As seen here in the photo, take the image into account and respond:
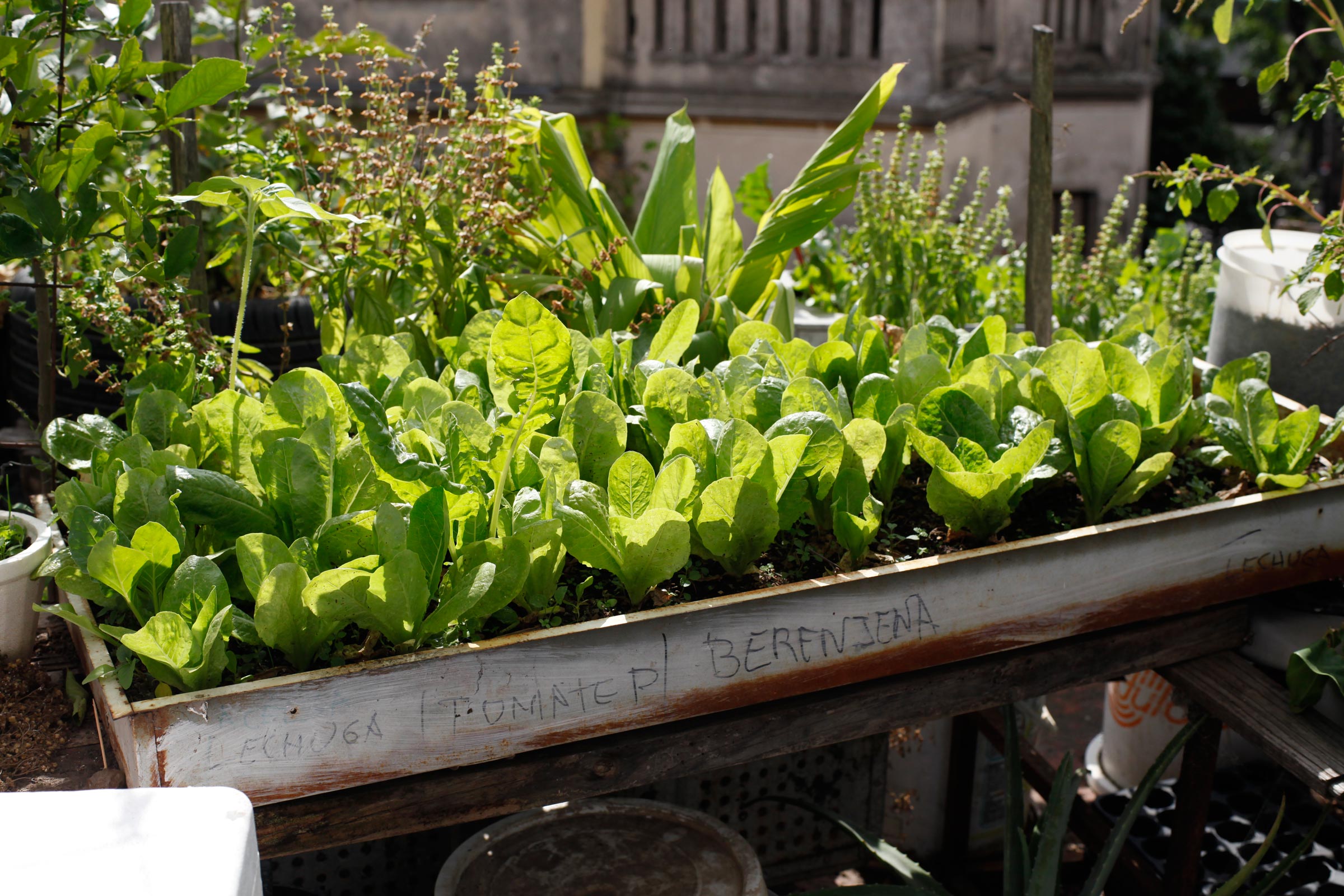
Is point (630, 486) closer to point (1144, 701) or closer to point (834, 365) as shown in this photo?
point (834, 365)

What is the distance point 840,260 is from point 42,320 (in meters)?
1.48

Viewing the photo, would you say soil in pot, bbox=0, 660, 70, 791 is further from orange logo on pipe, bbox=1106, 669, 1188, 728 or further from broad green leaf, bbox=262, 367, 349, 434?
orange logo on pipe, bbox=1106, 669, 1188, 728

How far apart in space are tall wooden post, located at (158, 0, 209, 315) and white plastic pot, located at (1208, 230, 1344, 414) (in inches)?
60.4

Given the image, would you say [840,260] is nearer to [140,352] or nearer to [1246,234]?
[1246,234]

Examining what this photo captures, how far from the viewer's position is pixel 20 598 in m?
1.18

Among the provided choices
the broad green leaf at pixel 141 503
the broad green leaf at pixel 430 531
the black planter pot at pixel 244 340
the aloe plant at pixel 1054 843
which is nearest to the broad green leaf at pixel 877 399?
the aloe plant at pixel 1054 843

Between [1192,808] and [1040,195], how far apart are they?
36.8 inches

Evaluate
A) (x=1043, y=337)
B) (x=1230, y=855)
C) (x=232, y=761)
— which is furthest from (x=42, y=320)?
(x=1230, y=855)

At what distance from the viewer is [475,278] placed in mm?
1634

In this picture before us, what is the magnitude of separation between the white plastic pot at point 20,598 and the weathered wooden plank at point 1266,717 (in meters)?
1.33

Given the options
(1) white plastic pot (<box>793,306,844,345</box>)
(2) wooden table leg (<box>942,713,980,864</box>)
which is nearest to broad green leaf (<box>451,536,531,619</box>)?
(1) white plastic pot (<box>793,306,844,345</box>)

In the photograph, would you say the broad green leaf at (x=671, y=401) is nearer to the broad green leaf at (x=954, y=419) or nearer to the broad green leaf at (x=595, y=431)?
the broad green leaf at (x=595, y=431)

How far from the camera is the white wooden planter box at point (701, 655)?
3.18ft

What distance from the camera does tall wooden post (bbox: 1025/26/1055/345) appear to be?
1.76m
